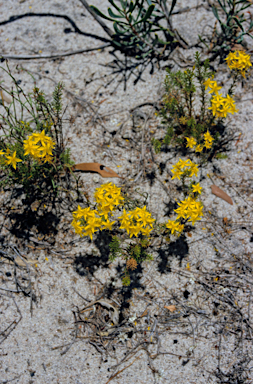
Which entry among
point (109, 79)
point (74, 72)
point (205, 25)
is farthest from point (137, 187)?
point (205, 25)

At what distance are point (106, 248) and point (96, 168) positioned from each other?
912 mm

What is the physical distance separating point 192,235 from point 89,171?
136 cm

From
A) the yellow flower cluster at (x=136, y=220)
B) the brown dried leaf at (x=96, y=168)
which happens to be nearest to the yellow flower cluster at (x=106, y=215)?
the yellow flower cluster at (x=136, y=220)

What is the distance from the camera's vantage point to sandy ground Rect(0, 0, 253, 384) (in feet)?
7.85

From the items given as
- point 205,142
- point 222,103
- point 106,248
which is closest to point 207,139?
point 205,142

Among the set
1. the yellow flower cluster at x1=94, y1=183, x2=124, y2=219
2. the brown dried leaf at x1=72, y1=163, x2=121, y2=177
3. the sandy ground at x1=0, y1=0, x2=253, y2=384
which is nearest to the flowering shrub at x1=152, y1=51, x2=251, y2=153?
the sandy ground at x1=0, y1=0, x2=253, y2=384

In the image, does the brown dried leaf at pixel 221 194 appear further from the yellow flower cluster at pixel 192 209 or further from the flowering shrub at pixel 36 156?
the flowering shrub at pixel 36 156

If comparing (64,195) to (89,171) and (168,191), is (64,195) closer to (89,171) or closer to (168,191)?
(89,171)

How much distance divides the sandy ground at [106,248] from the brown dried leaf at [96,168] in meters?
0.07

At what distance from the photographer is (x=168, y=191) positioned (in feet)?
9.37

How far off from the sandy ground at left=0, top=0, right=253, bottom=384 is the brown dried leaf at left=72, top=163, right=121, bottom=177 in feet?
0.22

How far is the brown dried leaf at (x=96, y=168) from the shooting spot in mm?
2922

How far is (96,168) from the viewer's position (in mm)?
2928

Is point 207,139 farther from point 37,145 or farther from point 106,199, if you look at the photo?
point 37,145
